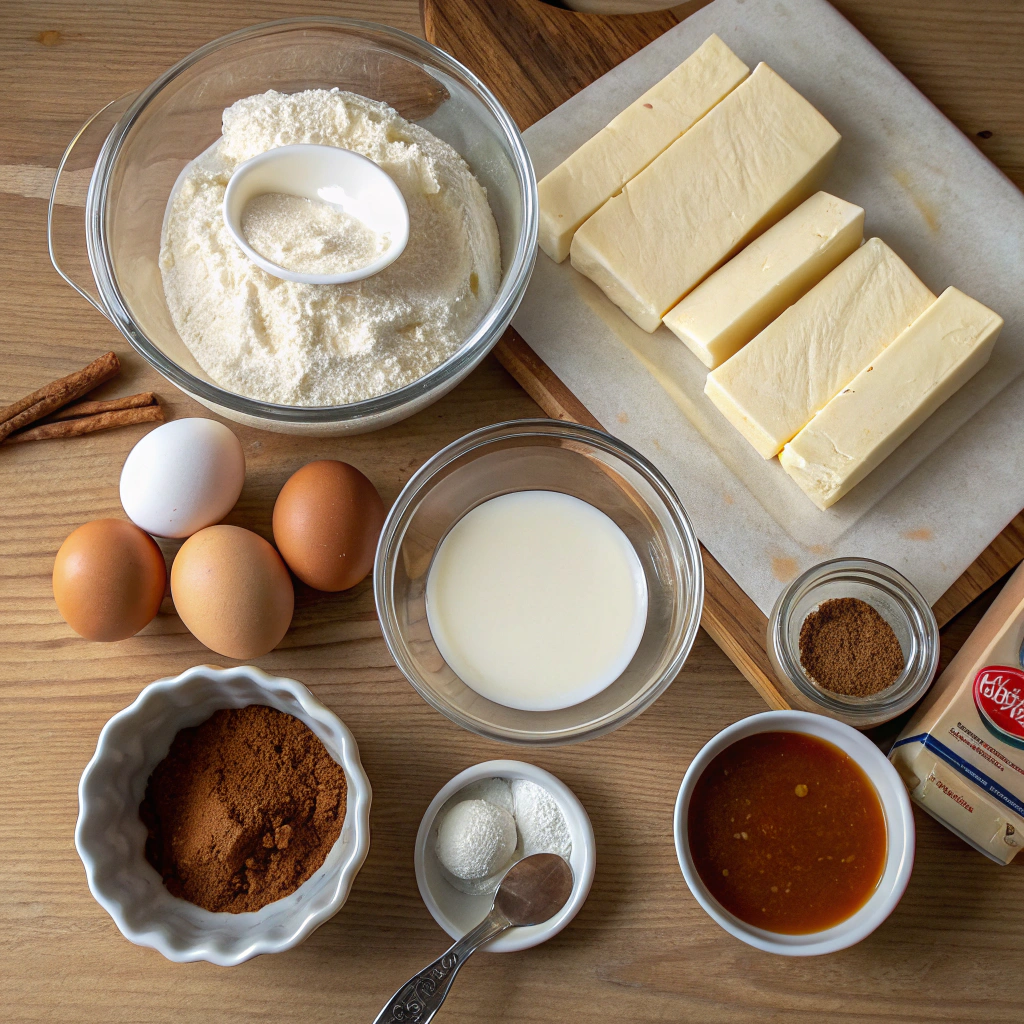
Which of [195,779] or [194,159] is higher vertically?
[194,159]

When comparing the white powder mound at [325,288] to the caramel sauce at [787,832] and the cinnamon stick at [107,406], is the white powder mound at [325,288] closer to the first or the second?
the cinnamon stick at [107,406]

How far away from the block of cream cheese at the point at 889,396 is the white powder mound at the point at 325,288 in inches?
20.8

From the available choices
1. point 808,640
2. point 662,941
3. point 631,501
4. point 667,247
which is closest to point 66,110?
point 667,247

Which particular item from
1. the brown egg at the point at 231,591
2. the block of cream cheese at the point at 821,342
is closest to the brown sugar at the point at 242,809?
the brown egg at the point at 231,591

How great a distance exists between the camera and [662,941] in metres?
1.31

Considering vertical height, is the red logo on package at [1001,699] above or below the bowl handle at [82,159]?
above

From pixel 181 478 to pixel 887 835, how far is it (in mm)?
1113

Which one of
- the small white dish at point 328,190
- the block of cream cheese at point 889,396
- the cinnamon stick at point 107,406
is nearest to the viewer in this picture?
the small white dish at point 328,190

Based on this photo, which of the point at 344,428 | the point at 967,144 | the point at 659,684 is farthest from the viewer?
the point at 967,144

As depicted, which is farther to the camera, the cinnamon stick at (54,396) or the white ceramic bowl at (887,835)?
the cinnamon stick at (54,396)

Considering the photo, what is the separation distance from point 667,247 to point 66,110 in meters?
1.00

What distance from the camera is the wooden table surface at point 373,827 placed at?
130cm

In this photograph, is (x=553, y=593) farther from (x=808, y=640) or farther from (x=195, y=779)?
(x=195, y=779)

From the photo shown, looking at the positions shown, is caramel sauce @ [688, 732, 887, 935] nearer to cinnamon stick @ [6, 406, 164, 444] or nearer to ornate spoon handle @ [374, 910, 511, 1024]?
ornate spoon handle @ [374, 910, 511, 1024]
